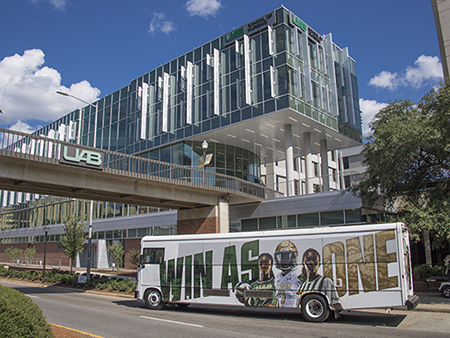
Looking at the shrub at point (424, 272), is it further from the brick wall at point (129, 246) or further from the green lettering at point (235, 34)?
the brick wall at point (129, 246)

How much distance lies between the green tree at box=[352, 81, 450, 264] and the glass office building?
31.8ft

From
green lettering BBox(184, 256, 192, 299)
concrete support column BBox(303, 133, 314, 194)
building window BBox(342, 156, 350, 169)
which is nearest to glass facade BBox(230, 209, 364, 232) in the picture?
concrete support column BBox(303, 133, 314, 194)

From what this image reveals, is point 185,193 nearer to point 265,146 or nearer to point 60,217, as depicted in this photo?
point 265,146

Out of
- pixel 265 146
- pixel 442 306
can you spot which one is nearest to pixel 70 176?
pixel 442 306

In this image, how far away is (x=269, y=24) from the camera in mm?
30781

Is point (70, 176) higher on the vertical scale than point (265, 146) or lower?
lower

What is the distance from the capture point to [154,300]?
15117 mm

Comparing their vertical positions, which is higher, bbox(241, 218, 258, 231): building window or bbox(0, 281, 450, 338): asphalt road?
bbox(241, 218, 258, 231): building window

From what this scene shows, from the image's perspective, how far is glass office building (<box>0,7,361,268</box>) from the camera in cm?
3011

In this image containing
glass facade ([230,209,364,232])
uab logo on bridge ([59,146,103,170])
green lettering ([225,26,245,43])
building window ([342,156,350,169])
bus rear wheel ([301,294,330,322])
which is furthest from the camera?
building window ([342,156,350,169])

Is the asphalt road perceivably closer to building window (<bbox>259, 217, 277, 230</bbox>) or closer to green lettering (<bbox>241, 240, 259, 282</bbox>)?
green lettering (<bbox>241, 240, 259, 282</bbox>)

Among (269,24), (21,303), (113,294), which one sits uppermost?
(269,24)

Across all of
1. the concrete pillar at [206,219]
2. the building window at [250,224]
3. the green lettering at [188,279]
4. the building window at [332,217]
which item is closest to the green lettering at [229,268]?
the green lettering at [188,279]

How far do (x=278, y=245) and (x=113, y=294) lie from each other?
12240mm
